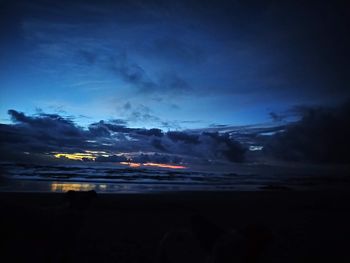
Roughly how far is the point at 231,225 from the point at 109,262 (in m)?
5.42

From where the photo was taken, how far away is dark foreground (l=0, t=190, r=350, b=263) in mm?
3129

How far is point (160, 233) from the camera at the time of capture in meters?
8.99

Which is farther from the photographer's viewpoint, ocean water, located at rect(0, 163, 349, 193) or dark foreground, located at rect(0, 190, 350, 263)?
ocean water, located at rect(0, 163, 349, 193)

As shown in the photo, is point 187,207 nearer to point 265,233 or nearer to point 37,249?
point 37,249

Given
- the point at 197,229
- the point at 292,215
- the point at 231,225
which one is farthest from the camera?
the point at 292,215

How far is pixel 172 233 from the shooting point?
3.38 metres

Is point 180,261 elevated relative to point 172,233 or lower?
lower

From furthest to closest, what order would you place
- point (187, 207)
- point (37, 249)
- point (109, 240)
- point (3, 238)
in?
point (187, 207) → point (109, 240) → point (37, 249) → point (3, 238)

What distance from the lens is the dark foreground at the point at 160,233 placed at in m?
3.13

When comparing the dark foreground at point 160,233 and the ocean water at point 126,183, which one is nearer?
the dark foreground at point 160,233

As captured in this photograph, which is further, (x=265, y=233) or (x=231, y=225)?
(x=231, y=225)

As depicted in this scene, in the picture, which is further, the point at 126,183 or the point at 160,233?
the point at 126,183

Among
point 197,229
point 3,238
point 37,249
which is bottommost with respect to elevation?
point 37,249

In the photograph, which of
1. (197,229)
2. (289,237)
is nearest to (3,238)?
(197,229)
